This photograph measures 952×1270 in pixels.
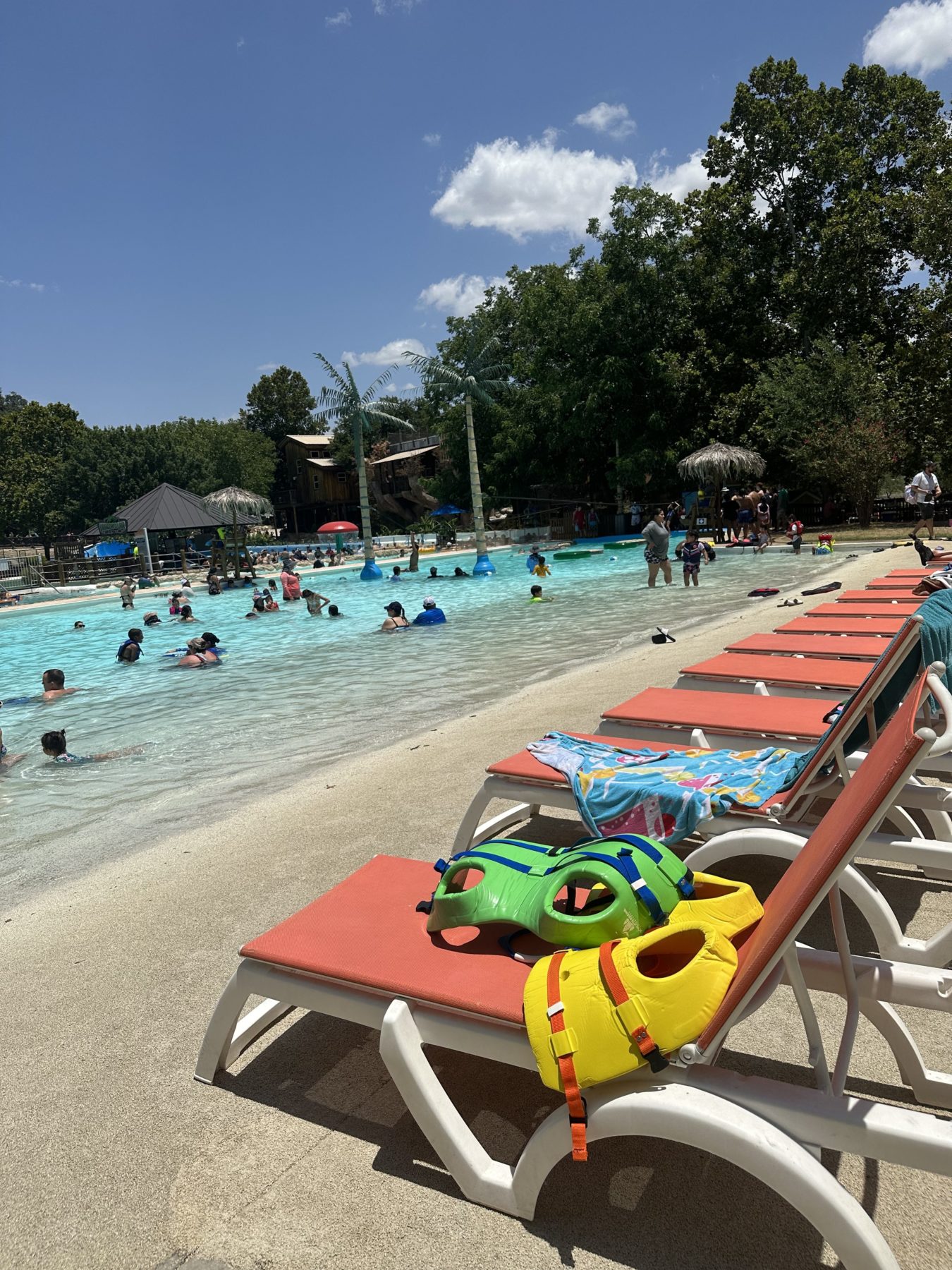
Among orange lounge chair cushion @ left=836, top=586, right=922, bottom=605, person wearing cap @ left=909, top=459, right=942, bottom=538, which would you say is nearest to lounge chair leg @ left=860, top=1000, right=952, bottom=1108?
orange lounge chair cushion @ left=836, top=586, right=922, bottom=605

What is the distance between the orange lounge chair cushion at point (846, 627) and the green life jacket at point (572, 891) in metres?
4.71

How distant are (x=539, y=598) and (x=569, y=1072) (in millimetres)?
17957

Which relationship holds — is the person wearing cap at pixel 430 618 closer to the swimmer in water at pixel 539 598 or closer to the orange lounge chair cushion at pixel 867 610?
the swimmer in water at pixel 539 598

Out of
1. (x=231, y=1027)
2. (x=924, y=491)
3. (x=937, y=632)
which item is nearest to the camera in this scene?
(x=231, y=1027)

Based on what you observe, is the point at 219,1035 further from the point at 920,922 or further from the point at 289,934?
the point at 920,922

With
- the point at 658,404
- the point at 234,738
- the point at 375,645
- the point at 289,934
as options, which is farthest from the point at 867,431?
the point at 289,934

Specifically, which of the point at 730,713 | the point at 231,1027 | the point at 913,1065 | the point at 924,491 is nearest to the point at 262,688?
the point at 730,713

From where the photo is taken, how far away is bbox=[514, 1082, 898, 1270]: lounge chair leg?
61.9 inches

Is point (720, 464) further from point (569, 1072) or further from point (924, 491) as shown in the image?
point (569, 1072)

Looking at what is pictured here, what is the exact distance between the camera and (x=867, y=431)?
25.8 m

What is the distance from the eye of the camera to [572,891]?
2541mm

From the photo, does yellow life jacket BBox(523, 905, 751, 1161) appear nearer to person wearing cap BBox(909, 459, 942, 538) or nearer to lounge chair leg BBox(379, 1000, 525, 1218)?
lounge chair leg BBox(379, 1000, 525, 1218)

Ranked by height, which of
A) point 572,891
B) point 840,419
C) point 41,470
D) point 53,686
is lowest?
point 53,686

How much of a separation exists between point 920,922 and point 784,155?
35.5m
